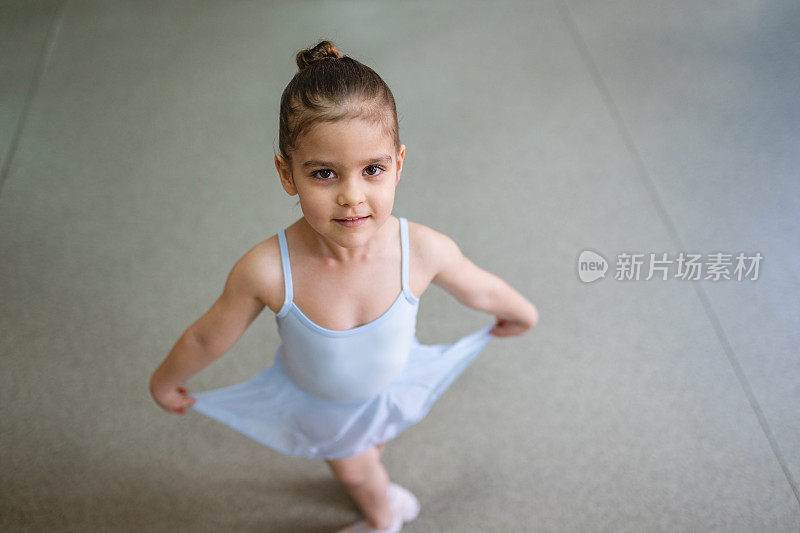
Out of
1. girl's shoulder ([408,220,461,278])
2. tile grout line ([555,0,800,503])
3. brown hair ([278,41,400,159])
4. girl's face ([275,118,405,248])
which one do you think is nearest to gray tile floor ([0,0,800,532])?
tile grout line ([555,0,800,503])

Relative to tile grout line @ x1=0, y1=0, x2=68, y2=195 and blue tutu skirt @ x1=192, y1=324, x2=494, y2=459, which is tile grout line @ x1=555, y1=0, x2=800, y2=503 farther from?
tile grout line @ x1=0, y1=0, x2=68, y2=195

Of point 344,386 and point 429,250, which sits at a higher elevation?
point 429,250

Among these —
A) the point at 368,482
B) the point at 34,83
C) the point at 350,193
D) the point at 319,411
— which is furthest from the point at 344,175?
the point at 34,83

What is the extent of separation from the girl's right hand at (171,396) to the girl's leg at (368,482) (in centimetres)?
28

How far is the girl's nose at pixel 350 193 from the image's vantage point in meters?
0.80

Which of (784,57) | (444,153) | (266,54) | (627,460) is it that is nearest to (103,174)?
(266,54)

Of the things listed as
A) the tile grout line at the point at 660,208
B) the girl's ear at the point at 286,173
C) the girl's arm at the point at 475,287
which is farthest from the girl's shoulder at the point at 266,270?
the tile grout line at the point at 660,208

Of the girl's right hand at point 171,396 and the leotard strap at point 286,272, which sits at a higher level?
the leotard strap at point 286,272

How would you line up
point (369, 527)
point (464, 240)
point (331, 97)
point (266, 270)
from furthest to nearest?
point (464, 240)
point (369, 527)
point (266, 270)
point (331, 97)

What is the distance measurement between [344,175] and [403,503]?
84 cm

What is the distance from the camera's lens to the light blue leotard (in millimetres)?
994

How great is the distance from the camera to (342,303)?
37.9 inches

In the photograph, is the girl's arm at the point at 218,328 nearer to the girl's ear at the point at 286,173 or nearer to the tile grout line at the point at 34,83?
the girl's ear at the point at 286,173

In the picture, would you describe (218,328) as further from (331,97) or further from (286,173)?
(331,97)
